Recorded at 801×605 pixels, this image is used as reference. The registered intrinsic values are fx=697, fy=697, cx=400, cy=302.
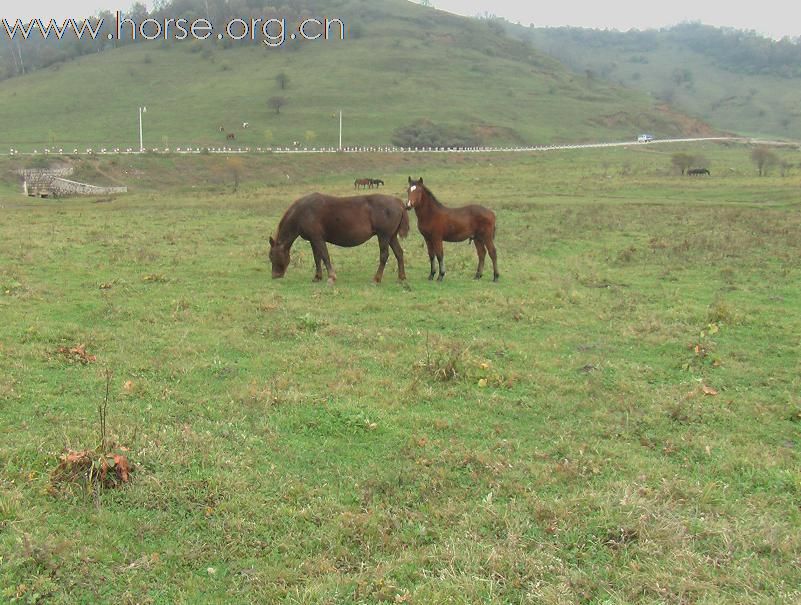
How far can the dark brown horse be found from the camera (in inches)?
607

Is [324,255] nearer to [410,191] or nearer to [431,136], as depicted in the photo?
[410,191]

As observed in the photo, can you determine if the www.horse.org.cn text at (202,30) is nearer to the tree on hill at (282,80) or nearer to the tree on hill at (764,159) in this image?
the tree on hill at (282,80)

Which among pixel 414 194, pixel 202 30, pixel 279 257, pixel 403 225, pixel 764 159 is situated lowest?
pixel 279 257

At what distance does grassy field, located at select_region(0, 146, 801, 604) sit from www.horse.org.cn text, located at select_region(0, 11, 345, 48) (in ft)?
470

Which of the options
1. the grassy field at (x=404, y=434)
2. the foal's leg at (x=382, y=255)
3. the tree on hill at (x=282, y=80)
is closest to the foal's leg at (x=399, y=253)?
the foal's leg at (x=382, y=255)

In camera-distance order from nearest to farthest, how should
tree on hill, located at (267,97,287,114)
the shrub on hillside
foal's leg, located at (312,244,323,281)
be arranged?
foal's leg, located at (312,244,323,281), the shrub on hillside, tree on hill, located at (267,97,287,114)

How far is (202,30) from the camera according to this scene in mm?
154750

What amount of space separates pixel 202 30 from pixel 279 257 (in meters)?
156

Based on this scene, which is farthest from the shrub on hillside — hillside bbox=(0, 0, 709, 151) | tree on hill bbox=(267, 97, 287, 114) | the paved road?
tree on hill bbox=(267, 97, 287, 114)

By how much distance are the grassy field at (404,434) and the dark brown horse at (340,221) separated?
1030 millimetres

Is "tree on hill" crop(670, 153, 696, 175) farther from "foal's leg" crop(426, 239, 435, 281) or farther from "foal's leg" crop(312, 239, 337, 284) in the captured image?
"foal's leg" crop(312, 239, 337, 284)

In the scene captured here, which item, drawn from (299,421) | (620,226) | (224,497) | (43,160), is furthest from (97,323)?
Answer: (43,160)

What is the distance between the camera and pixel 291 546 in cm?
556

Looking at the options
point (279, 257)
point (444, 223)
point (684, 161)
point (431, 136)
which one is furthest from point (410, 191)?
point (431, 136)
